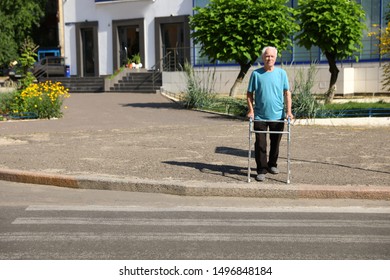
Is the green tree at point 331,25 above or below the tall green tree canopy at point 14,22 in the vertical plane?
below

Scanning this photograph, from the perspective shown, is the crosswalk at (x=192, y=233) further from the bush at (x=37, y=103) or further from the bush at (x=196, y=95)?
the bush at (x=196, y=95)

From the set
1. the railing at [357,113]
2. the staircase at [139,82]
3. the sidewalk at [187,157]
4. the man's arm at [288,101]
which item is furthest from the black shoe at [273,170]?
the staircase at [139,82]

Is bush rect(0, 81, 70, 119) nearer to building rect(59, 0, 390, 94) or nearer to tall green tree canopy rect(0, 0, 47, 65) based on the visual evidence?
building rect(59, 0, 390, 94)

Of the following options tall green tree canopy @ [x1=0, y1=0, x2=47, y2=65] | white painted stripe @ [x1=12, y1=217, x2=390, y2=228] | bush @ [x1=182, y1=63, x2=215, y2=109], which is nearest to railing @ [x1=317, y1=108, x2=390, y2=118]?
bush @ [x1=182, y1=63, x2=215, y2=109]

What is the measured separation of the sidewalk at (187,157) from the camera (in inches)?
325

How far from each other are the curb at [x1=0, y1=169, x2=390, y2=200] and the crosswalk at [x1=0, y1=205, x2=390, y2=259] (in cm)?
67

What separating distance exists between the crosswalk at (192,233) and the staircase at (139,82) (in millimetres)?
21662

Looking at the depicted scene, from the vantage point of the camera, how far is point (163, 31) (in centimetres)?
3197

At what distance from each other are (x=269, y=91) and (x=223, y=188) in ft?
4.92

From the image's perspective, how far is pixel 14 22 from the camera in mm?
47781

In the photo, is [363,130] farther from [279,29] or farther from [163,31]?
[163,31]

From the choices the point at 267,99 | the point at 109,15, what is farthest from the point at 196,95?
the point at 109,15

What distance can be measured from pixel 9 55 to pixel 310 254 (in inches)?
1763

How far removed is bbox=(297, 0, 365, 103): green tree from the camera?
18.4 meters
